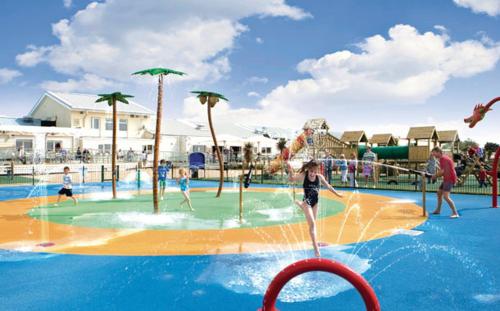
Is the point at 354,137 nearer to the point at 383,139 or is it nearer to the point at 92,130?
the point at 383,139

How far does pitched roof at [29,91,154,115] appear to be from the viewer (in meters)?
42.6

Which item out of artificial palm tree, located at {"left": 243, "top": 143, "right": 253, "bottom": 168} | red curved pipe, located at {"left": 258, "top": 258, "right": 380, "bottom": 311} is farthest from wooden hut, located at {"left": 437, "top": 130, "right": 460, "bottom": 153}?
red curved pipe, located at {"left": 258, "top": 258, "right": 380, "bottom": 311}

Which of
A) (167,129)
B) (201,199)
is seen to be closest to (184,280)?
(201,199)

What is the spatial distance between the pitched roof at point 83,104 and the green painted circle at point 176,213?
2859cm

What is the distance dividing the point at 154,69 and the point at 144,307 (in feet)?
28.3

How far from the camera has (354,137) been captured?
1382 inches

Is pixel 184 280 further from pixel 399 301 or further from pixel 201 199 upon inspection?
pixel 201 199

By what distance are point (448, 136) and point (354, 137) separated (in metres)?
7.52

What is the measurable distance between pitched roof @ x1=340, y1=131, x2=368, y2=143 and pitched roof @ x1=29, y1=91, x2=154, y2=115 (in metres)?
23.6

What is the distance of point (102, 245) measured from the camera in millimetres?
8516

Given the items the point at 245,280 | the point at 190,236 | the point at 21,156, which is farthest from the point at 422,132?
the point at 21,156

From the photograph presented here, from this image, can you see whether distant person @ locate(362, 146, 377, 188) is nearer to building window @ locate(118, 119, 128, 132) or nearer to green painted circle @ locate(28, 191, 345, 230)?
green painted circle @ locate(28, 191, 345, 230)

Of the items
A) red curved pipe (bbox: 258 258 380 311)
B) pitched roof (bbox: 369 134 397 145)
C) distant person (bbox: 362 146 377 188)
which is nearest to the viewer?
red curved pipe (bbox: 258 258 380 311)

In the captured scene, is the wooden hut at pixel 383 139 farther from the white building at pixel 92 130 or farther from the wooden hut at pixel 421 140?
the white building at pixel 92 130
